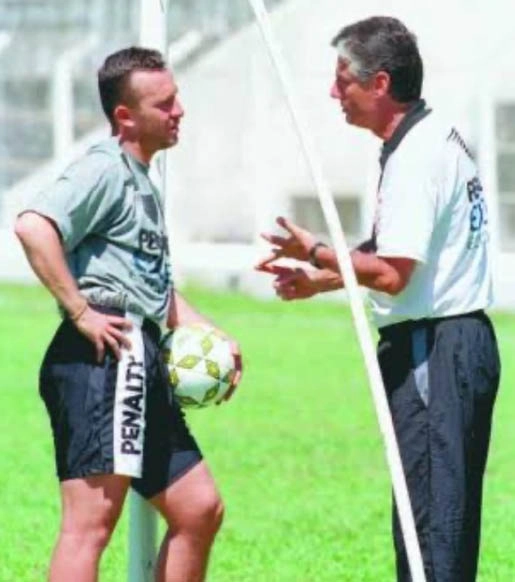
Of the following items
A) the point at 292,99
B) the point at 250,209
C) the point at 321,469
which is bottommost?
the point at 321,469

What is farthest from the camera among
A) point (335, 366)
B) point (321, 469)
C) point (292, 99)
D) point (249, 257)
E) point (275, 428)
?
point (249, 257)

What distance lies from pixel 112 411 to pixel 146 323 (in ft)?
0.99

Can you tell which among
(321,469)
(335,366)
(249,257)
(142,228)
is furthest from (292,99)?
(249,257)

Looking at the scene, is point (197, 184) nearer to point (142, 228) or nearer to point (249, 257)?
point (249, 257)

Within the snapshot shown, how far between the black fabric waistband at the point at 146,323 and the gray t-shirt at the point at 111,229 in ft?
0.04

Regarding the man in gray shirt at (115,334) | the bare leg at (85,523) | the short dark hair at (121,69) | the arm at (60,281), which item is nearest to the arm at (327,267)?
the man in gray shirt at (115,334)

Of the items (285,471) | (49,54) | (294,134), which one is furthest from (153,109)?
(49,54)

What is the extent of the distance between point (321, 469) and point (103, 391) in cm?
518

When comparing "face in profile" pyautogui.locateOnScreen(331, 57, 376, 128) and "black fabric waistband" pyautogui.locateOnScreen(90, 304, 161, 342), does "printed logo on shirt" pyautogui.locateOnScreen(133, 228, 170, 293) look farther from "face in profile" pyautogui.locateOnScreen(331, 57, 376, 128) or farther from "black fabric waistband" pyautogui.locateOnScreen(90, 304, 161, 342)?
"face in profile" pyautogui.locateOnScreen(331, 57, 376, 128)

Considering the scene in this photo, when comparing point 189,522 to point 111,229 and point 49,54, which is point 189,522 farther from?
point 49,54

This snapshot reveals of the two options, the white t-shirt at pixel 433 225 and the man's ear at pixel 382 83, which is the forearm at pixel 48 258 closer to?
the white t-shirt at pixel 433 225

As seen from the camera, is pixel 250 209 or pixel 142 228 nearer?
pixel 142 228

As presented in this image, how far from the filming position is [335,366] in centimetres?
1664

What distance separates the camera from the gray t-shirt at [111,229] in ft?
22.6
